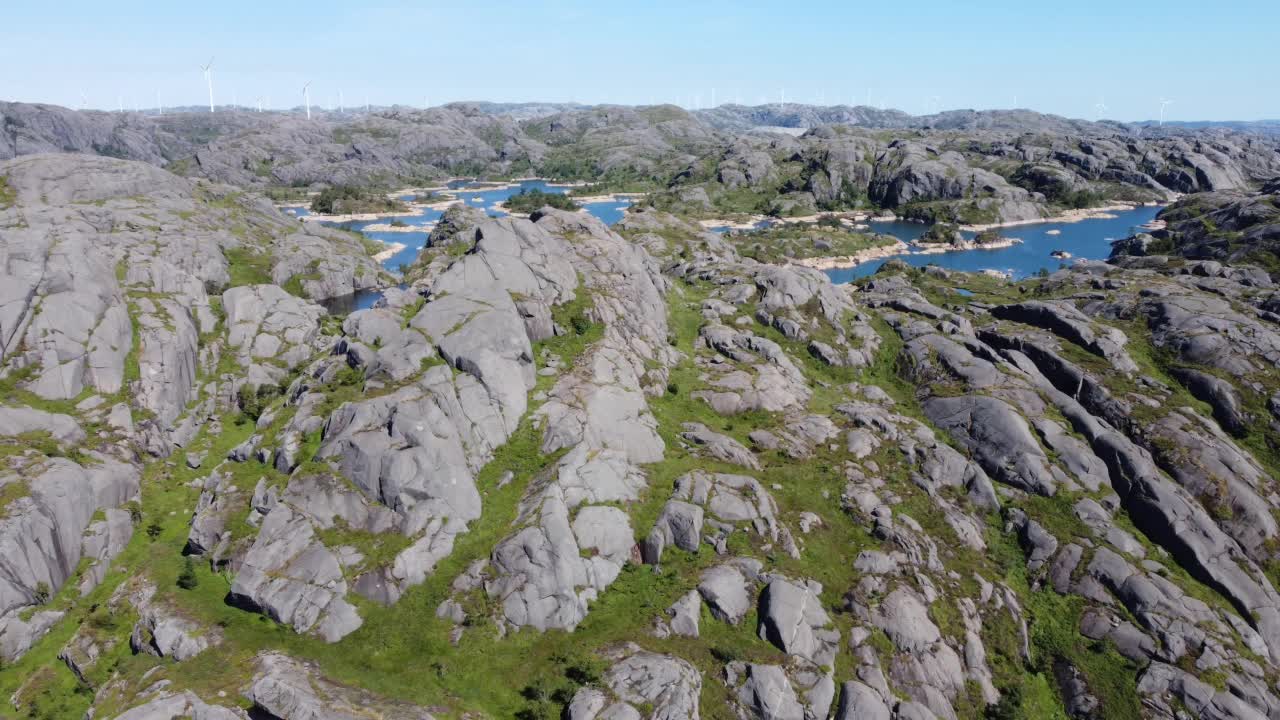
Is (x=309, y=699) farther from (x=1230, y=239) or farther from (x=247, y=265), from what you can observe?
(x=1230, y=239)

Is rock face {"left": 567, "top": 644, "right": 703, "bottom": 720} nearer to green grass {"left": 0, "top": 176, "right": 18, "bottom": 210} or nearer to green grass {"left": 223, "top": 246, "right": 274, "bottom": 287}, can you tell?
green grass {"left": 223, "top": 246, "right": 274, "bottom": 287}

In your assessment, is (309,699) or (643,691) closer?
(309,699)

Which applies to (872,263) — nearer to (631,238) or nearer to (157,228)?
(631,238)

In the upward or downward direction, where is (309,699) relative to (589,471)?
downward

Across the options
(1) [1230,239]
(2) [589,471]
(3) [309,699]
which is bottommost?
(3) [309,699]

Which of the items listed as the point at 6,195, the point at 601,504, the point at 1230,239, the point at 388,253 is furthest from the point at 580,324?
the point at 1230,239

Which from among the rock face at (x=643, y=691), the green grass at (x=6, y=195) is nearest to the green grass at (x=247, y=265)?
the green grass at (x=6, y=195)

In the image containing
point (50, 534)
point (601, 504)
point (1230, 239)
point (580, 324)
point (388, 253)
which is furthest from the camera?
point (388, 253)

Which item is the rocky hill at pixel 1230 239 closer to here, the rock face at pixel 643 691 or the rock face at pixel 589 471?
the rock face at pixel 589 471

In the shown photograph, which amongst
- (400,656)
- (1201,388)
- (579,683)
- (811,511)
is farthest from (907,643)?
(1201,388)
